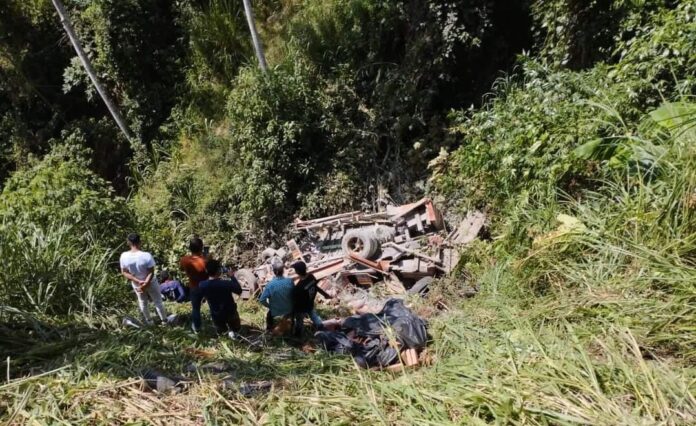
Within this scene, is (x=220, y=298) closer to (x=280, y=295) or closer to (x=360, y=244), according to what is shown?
(x=280, y=295)

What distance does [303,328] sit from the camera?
17.1ft

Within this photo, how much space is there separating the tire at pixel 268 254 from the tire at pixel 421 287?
3047 millimetres

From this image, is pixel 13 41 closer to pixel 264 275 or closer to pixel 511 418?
pixel 264 275

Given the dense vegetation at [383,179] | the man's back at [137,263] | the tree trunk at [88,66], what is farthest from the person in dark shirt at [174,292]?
the tree trunk at [88,66]

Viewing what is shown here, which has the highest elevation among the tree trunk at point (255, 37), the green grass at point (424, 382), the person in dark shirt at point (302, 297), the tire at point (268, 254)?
the tree trunk at point (255, 37)

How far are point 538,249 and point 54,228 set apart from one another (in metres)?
6.42

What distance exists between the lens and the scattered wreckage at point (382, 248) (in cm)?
657

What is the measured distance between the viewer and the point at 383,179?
8.20 m

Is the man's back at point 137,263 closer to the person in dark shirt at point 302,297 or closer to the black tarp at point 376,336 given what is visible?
the person in dark shirt at point 302,297

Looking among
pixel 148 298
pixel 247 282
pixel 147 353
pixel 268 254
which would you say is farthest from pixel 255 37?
pixel 147 353

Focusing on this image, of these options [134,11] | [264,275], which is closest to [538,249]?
[264,275]

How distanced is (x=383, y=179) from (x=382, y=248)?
1566mm

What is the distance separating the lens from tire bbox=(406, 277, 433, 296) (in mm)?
6317

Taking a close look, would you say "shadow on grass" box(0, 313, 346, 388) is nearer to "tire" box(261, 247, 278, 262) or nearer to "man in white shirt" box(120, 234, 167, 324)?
"man in white shirt" box(120, 234, 167, 324)
